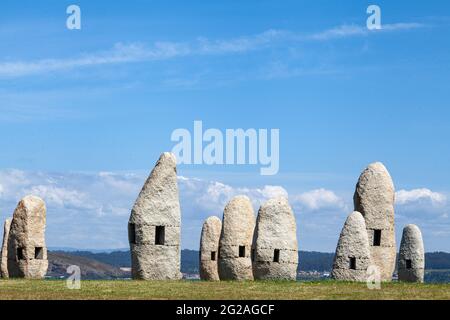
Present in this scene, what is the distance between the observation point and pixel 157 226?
4231 centimetres

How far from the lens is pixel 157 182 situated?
42.3 metres

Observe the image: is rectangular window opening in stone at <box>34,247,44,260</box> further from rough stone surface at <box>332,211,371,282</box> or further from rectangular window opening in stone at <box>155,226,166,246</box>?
rough stone surface at <box>332,211,371,282</box>

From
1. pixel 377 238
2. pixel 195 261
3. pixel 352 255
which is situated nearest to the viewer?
pixel 352 255

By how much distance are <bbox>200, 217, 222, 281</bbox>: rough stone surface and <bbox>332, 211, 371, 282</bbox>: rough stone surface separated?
→ 10698mm

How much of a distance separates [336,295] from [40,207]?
2070cm

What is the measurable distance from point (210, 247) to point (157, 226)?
11226 mm

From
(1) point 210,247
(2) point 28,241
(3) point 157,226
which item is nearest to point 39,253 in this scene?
(2) point 28,241

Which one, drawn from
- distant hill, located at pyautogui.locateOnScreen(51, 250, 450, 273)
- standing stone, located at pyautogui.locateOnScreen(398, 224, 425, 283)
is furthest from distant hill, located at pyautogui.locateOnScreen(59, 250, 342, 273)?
standing stone, located at pyautogui.locateOnScreen(398, 224, 425, 283)

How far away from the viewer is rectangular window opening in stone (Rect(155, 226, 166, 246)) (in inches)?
1670

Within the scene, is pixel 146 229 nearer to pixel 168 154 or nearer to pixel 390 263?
pixel 168 154

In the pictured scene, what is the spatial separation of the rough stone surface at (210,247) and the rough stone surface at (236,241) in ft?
14.0

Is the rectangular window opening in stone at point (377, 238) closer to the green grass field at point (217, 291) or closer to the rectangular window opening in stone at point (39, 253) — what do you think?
the green grass field at point (217, 291)

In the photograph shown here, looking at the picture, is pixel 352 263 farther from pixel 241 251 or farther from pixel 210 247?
pixel 210 247
